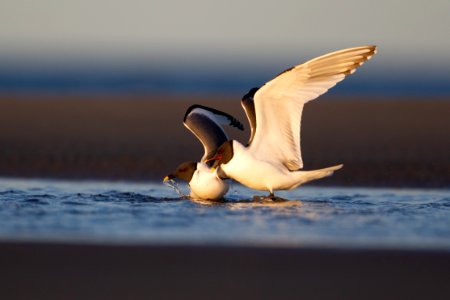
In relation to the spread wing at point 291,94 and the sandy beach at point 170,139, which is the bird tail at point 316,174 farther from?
the sandy beach at point 170,139

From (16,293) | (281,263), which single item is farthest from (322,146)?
(16,293)

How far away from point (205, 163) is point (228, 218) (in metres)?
2.15

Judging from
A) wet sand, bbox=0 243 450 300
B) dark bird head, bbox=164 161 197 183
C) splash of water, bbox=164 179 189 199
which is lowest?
splash of water, bbox=164 179 189 199

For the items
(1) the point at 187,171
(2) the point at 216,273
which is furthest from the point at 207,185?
(2) the point at 216,273

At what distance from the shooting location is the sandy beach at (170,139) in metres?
14.5

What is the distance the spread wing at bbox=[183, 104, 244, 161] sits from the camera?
12.8 meters

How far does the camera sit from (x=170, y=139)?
A: 16.9 metres

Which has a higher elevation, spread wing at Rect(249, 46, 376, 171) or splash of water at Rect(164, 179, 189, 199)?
spread wing at Rect(249, 46, 376, 171)

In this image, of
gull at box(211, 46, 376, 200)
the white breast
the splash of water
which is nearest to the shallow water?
the splash of water

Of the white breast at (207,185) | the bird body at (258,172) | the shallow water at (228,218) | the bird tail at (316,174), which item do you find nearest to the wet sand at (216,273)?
the shallow water at (228,218)

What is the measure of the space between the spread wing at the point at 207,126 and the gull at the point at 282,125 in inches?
25.4

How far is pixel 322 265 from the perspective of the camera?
788 centimetres

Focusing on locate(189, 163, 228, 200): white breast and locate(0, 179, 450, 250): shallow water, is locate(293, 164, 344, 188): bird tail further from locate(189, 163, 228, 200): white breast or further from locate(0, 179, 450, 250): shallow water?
Answer: locate(189, 163, 228, 200): white breast

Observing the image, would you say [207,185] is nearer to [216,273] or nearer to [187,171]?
[187,171]
